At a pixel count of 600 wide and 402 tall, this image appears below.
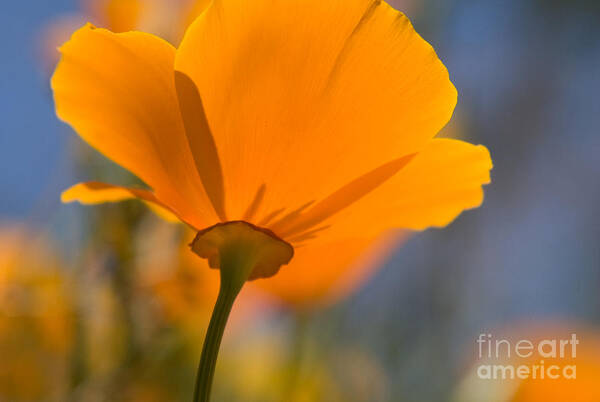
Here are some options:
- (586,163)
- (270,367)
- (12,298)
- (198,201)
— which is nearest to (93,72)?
(198,201)

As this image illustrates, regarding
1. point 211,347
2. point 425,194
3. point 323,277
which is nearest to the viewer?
point 211,347

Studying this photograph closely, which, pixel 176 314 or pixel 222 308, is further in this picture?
pixel 176 314

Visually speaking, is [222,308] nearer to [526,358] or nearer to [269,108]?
[269,108]

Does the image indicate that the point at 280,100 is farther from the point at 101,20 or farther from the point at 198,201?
the point at 101,20

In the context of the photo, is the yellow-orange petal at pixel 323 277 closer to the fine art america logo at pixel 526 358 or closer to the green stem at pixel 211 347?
the fine art america logo at pixel 526 358

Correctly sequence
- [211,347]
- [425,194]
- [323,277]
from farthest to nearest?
[323,277] < [425,194] < [211,347]

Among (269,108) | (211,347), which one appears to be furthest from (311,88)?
(211,347)
